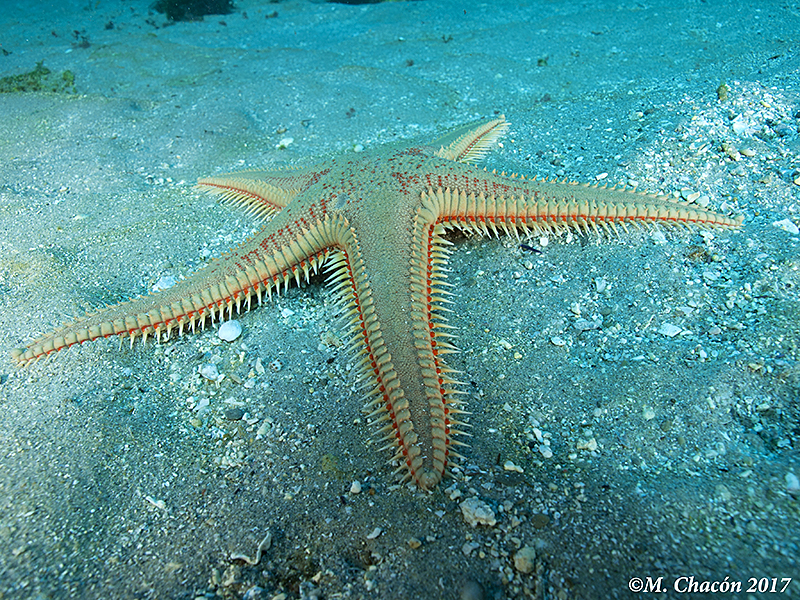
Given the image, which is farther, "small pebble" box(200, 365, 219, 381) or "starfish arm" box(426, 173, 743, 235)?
"starfish arm" box(426, 173, 743, 235)

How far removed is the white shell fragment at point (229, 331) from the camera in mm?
3008

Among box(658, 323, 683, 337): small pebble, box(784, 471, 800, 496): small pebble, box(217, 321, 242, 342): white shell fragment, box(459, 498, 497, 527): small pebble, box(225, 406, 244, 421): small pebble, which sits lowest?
box(225, 406, 244, 421): small pebble

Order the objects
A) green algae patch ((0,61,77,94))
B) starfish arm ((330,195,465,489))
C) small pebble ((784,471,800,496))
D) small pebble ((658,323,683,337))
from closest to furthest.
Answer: small pebble ((784,471,800,496)) < starfish arm ((330,195,465,489)) < small pebble ((658,323,683,337)) < green algae patch ((0,61,77,94))

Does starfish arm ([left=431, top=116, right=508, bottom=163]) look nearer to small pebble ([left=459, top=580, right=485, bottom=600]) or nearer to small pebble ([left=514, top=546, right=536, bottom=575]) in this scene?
small pebble ([left=514, top=546, right=536, bottom=575])

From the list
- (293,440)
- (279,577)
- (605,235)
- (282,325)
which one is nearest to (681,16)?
(605,235)

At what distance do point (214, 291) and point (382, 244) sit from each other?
107 cm

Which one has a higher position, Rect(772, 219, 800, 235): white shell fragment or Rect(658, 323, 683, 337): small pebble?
Rect(772, 219, 800, 235): white shell fragment

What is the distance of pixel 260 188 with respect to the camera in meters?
3.75

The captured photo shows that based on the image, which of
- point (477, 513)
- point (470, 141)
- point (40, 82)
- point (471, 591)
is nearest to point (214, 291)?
point (477, 513)

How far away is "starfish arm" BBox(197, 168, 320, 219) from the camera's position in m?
3.55

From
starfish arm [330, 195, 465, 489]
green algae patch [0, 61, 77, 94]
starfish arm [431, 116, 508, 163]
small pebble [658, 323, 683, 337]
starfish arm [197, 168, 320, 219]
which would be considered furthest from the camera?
green algae patch [0, 61, 77, 94]

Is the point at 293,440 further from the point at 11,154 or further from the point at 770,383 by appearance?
the point at 11,154

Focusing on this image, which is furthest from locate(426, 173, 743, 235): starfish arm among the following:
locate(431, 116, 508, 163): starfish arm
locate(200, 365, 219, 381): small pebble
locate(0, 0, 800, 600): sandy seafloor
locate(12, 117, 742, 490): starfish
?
locate(200, 365, 219, 381): small pebble

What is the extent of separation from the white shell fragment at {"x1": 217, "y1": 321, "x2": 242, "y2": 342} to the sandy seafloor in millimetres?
68
